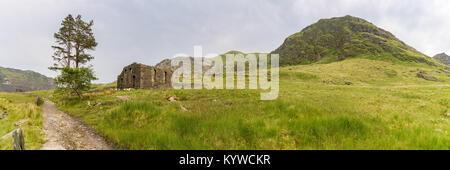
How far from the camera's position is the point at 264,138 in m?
5.55

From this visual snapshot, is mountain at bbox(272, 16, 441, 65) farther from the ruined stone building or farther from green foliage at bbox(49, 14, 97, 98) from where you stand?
green foliage at bbox(49, 14, 97, 98)

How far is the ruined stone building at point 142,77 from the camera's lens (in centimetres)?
3291

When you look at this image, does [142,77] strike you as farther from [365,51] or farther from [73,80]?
[365,51]

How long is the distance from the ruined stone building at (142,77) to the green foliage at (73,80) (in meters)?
13.0

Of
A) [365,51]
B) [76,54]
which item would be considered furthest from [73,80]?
[365,51]

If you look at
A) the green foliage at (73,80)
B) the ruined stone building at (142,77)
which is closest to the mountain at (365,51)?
the ruined stone building at (142,77)

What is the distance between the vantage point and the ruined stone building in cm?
3291

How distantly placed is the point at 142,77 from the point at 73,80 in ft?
47.1

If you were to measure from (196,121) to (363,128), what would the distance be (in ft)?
23.0

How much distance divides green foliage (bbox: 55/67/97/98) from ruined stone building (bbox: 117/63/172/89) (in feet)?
42.8

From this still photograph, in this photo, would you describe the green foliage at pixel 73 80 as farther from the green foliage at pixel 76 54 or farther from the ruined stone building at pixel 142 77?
the ruined stone building at pixel 142 77

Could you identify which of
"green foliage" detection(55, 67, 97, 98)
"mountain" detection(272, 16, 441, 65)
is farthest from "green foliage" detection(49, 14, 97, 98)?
"mountain" detection(272, 16, 441, 65)
